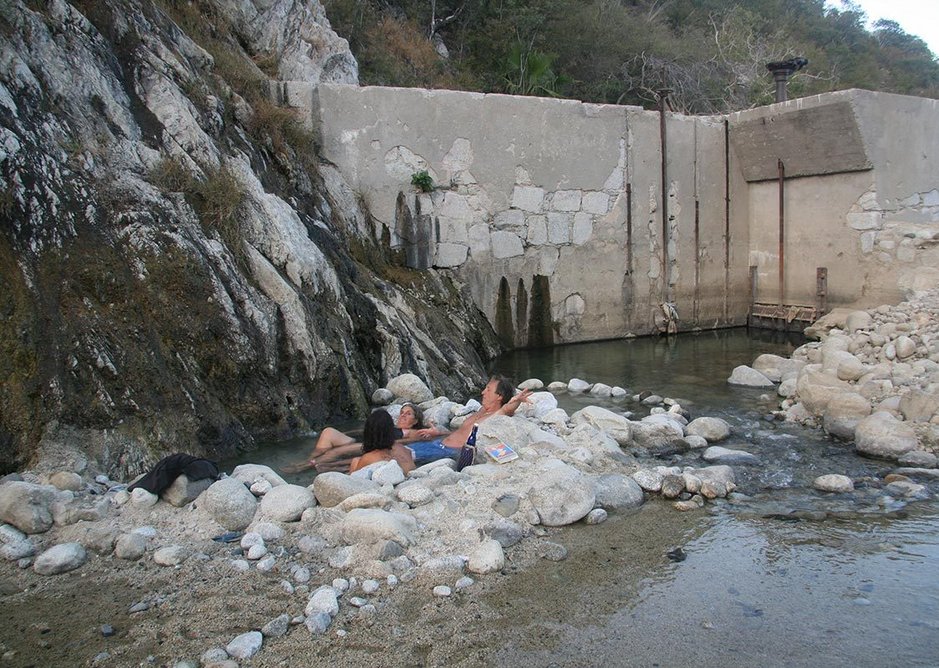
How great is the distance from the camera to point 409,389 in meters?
7.44

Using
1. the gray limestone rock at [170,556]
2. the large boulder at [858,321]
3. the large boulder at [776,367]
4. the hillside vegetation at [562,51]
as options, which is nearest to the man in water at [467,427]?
the gray limestone rock at [170,556]

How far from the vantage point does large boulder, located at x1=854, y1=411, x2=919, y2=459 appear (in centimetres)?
575

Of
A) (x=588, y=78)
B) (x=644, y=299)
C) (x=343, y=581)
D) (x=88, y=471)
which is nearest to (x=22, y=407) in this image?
(x=88, y=471)

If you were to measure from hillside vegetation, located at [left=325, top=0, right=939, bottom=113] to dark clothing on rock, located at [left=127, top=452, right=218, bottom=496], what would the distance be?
11.1 meters

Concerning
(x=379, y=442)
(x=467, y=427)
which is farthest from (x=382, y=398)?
(x=379, y=442)

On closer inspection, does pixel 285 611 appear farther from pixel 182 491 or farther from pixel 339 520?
pixel 182 491

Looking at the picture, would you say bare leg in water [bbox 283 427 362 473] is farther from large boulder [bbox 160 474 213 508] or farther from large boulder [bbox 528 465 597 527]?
large boulder [bbox 528 465 597 527]

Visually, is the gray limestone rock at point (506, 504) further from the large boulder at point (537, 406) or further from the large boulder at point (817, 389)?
the large boulder at point (817, 389)

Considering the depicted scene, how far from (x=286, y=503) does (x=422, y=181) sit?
659cm

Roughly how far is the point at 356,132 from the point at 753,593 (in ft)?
25.3

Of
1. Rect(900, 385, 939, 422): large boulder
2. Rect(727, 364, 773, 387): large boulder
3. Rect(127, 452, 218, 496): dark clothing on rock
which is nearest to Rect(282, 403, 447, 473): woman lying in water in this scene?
Rect(127, 452, 218, 496): dark clothing on rock

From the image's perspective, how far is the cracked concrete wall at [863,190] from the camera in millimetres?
10773

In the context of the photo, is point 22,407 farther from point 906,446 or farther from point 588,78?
point 588,78

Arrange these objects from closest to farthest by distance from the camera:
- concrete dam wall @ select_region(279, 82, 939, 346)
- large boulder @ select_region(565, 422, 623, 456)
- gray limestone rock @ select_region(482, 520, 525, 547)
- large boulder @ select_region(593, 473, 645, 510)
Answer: gray limestone rock @ select_region(482, 520, 525, 547) → large boulder @ select_region(593, 473, 645, 510) → large boulder @ select_region(565, 422, 623, 456) → concrete dam wall @ select_region(279, 82, 939, 346)
